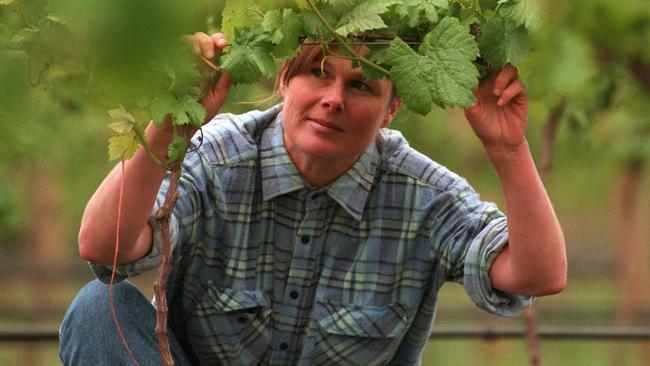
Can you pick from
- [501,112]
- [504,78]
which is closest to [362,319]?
[501,112]

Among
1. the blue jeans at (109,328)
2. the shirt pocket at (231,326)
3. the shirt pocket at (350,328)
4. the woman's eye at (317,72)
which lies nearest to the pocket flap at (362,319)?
the shirt pocket at (350,328)

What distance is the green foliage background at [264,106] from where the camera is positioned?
92cm

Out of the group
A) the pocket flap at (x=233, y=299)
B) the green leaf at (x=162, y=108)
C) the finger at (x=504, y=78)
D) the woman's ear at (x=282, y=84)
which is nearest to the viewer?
the green leaf at (x=162, y=108)

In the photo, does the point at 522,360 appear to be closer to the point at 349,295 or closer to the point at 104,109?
the point at 349,295

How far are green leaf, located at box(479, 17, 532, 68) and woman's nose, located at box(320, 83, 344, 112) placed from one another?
1.19 ft

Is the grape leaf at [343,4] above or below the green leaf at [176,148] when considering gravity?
above

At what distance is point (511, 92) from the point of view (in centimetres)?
234

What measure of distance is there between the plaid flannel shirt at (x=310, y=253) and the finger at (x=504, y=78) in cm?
54

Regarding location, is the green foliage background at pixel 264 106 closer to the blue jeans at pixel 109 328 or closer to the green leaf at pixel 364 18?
the green leaf at pixel 364 18

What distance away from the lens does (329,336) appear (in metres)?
2.95

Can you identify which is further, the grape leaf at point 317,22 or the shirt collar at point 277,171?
the shirt collar at point 277,171

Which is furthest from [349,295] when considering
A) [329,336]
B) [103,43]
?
[103,43]

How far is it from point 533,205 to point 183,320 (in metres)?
0.82

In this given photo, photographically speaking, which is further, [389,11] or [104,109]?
[389,11]
